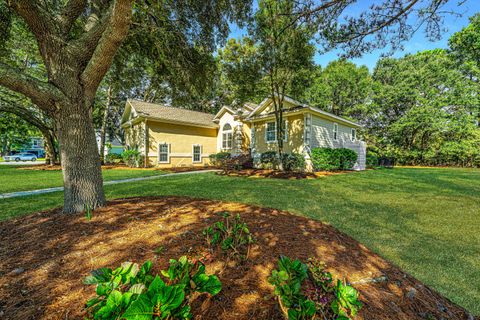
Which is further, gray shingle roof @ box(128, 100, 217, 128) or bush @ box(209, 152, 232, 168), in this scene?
bush @ box(209, 152, 232, 168)


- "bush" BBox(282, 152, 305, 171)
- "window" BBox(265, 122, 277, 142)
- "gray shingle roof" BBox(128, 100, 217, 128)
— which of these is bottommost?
"bush" BBox(282, 152, 305, 171)

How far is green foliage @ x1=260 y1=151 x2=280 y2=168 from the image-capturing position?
13.9m

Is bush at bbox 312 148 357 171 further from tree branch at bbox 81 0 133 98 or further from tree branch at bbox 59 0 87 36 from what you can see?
tree branch at bbox 59 0 87 36

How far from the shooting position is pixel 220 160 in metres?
18.0

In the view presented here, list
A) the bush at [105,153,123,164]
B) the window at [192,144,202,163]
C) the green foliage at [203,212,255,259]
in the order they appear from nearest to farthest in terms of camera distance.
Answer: the green foliage at [203,212,255,259]
the window at [192,144,202,163]
the bush at [105,153,123,164]

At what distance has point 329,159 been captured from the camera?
12664mm

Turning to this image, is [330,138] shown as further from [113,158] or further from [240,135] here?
[113,158]

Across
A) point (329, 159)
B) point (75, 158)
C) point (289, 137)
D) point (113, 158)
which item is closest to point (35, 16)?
point (75, 158)

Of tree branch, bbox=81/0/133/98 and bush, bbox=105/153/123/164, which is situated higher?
tree branch, bbox=81/0/133/98

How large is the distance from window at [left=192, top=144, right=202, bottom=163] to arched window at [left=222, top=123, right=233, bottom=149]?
220cm

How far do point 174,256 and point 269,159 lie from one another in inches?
490

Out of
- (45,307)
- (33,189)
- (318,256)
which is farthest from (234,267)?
(33,189)

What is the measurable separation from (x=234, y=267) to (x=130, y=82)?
299 inches

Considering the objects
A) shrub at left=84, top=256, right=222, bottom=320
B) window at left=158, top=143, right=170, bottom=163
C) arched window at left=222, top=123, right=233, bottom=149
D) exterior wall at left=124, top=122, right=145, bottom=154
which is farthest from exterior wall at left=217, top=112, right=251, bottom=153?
shrub at left=84, top=256, right=222, bottom=320
